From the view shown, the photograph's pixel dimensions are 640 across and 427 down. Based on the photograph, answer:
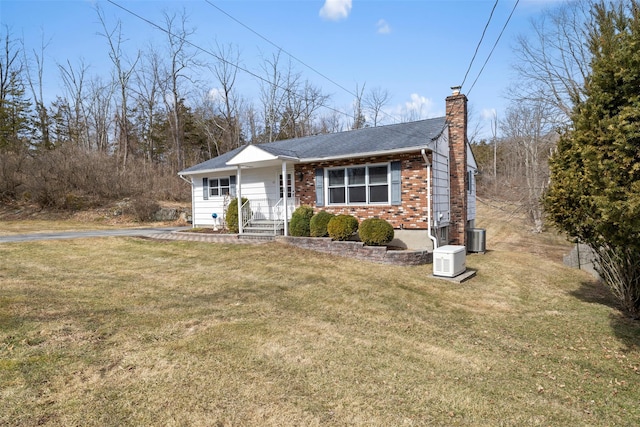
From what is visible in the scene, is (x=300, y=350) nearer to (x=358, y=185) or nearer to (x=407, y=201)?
(x=407, y=201)

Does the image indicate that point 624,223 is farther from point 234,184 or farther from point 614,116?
point 234,184

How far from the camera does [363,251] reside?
10.2 m

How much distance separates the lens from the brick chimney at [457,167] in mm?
12273

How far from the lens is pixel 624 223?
11.6 feet

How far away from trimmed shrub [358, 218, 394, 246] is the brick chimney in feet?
11.5

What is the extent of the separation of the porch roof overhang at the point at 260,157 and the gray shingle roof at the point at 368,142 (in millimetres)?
100

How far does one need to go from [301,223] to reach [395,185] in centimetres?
332

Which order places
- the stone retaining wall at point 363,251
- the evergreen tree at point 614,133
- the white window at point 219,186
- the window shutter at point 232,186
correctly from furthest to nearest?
the white window at point 219,186, the window shutter at point 232,186, the stone retaining wall at point 363,251, the evergreen tree at point 614,133

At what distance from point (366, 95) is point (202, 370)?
33126mm

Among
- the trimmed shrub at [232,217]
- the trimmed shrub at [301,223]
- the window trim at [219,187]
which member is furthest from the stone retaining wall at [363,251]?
the window trim at [219,187]

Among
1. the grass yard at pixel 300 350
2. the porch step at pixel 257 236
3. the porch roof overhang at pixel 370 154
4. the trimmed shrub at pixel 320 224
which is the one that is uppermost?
the porch roof overhang at pixel 370 154

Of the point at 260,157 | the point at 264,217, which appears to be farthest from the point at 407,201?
the point at 264,217

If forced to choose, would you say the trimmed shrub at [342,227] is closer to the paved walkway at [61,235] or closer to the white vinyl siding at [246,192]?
the white vinyl siding at [246,192]

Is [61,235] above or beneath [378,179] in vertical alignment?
beneath
